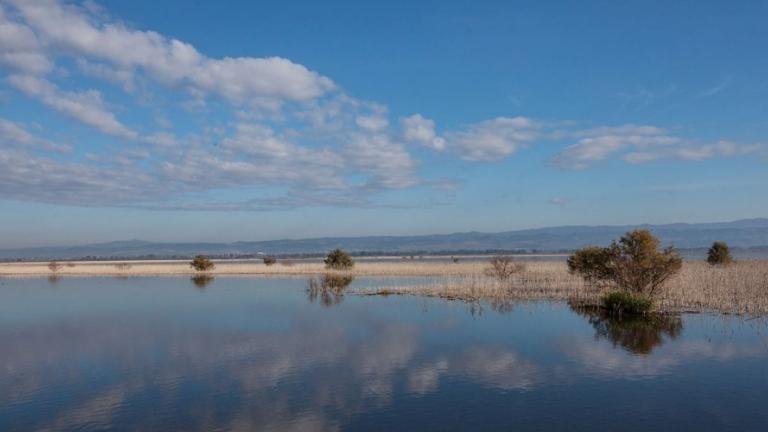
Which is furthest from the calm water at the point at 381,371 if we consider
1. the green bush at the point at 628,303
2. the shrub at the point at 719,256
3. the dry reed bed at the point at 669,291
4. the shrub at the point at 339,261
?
the shrub at the point at 339,261

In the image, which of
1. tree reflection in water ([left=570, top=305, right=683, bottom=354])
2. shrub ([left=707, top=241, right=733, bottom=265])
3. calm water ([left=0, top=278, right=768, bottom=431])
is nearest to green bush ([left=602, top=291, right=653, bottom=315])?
tree reflection in water ([left=570, top=305, right=683, bottom=354])

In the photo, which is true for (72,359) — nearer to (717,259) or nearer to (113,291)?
(113,291)

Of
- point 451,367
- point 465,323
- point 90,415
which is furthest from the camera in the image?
point 465,323

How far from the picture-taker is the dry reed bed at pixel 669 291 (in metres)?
23.1

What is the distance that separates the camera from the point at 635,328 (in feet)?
63.3

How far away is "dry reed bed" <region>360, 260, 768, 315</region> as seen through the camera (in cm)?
2308

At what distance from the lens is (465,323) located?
2102 cm

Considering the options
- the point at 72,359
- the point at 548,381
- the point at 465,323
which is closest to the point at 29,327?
the point at 72,359

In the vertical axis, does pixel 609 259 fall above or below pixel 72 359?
above

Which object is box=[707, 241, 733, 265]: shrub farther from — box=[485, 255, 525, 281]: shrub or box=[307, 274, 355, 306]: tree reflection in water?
box=[307, 274, 355, 306]: tree reflection in water

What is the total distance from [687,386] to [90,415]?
1126 cm

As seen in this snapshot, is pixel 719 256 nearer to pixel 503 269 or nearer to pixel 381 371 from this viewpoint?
pixel 503 269

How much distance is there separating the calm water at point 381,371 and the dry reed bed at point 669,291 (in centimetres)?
280

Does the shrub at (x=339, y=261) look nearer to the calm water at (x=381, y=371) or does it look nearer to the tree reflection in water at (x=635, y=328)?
the calm water at (x=381, y=371)
